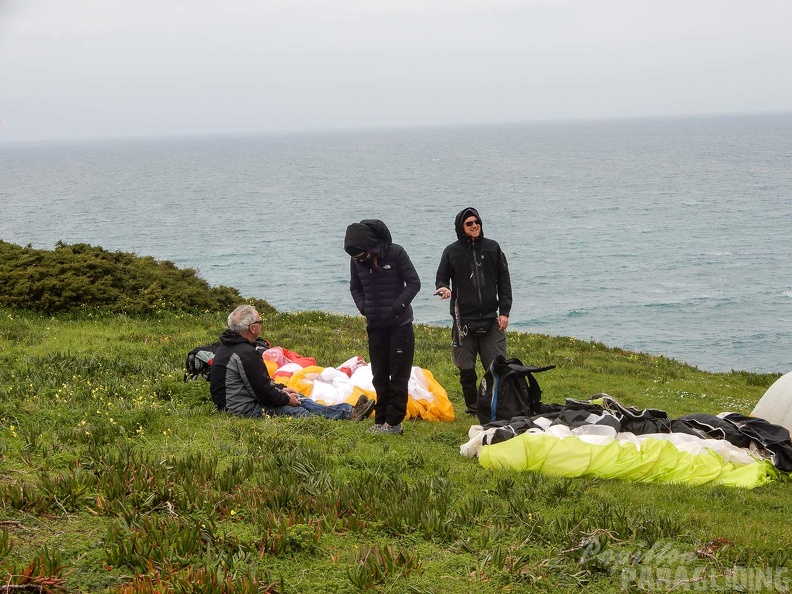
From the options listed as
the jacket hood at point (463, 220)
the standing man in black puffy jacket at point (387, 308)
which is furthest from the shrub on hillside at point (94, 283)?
the standing man in black puffy jacket at point (387, 308)

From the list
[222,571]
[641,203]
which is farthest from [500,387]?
[641,203]

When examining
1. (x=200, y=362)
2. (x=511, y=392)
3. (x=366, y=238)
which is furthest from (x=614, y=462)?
(x=200, y=362)

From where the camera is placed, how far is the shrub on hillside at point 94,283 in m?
18.6

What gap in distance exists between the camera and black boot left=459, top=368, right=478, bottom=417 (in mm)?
11641

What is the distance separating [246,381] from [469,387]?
3362mm

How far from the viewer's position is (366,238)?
9.58 meters

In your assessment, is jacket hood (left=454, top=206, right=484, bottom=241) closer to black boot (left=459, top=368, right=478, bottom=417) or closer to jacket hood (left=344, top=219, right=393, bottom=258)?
jacket hood (left=344, top=219, right=393, bottom=258)

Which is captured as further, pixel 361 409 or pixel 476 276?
pixel 476 276

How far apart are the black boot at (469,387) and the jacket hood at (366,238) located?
274 cm

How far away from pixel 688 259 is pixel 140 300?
55.3 m

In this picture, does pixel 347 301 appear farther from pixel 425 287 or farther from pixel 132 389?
pixel 132 389

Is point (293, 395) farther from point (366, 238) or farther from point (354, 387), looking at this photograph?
point (366, 238)

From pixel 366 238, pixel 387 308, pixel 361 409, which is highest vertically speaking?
pixel 366 238

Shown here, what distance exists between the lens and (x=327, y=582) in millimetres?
5250
